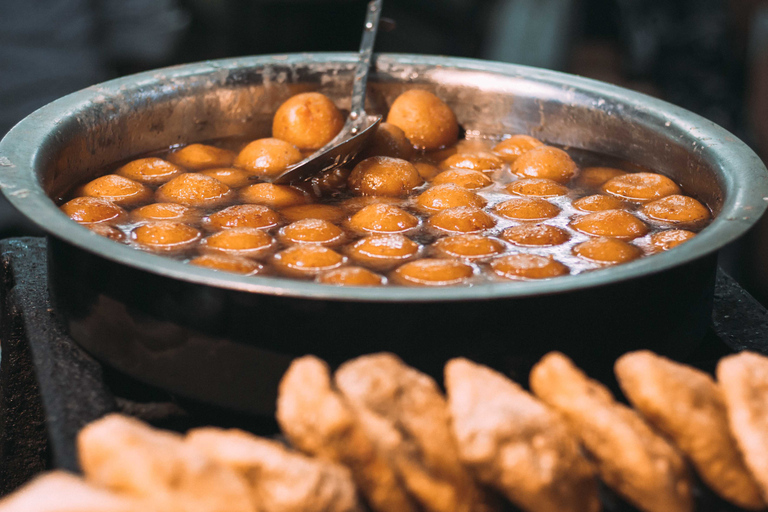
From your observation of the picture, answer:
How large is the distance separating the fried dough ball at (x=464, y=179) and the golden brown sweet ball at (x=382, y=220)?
0.29 meters

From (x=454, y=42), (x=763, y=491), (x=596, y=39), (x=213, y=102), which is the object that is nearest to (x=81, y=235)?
(x=763, y=491)

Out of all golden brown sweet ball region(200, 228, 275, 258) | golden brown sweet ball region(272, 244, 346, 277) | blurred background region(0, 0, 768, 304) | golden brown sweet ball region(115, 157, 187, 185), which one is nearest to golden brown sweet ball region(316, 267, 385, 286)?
golden brown sweet ball region(272, 244, 346, 277)

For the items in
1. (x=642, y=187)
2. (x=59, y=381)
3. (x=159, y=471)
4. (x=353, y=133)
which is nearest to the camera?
(x=159, y=471)

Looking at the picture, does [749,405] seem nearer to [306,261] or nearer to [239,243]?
Answer: [306,261]

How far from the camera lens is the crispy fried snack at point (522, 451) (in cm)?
100

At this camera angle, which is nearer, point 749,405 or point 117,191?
point 749,405

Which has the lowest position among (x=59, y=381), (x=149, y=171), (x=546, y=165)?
(x=59, y=381)

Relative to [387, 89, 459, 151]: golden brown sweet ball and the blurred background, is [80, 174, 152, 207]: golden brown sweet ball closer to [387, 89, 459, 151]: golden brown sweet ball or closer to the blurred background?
[387, 89, 459, 151]: golden brown sweet ball

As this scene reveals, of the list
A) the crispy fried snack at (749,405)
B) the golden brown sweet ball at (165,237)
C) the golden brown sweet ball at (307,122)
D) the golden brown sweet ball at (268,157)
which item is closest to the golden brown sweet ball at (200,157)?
the golden brown sweet ball at (268,157)

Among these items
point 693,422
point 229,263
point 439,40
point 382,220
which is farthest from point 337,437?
point 439,40

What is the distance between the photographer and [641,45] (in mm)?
5414

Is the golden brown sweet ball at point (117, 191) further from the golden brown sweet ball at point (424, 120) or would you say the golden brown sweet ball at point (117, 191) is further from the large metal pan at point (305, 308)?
the golden brown sweet ball at point (424, 120)

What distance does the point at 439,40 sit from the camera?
5707mm

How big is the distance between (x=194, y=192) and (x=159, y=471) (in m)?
1.14
